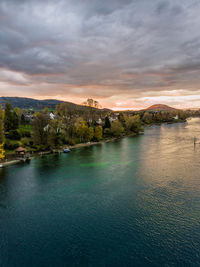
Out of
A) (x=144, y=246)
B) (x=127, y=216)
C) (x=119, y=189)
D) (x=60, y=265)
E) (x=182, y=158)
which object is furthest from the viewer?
(x=182, y=158)

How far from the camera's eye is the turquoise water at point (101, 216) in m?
16.3

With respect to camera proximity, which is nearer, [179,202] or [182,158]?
[179,202]

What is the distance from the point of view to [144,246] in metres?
17.1

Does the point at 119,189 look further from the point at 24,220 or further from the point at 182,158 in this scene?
the point at 182,158

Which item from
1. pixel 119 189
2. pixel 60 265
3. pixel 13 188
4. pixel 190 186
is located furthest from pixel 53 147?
pixel 60 265

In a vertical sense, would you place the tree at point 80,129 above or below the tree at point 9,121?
below

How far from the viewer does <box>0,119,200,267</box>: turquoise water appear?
16.3m

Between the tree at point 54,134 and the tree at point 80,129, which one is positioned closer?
the tree at point 54,134

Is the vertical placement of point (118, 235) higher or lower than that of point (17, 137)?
lower

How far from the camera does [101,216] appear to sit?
2211 centimetres

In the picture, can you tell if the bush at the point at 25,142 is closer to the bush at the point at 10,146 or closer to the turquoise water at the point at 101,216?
the bush at the point at 10,146

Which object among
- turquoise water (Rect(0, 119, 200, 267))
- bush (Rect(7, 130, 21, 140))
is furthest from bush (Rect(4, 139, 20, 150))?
turquoise water (Rect(0, 119, 200, 267))

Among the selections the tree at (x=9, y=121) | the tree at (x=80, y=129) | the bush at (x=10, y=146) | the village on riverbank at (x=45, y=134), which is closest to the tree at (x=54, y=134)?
the village on riverbank at (x=45, y=134)

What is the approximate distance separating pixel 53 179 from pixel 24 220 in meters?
13.8
